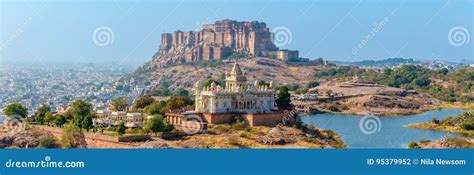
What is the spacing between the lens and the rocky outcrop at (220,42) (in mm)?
62562

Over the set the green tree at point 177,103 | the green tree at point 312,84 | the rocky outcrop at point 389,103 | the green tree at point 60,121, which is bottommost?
the green tree at point 60,121

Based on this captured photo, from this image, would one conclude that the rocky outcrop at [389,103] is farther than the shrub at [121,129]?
Yes

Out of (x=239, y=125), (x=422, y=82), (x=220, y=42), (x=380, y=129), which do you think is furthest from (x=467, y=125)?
(x=220, y=42)

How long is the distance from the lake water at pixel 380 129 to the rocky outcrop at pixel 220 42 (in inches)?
838

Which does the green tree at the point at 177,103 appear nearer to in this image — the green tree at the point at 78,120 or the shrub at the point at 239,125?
the shrub at the point at 239,125

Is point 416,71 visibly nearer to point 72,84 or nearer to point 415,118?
point 415,118

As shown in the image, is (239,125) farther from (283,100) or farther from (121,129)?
(121,129)

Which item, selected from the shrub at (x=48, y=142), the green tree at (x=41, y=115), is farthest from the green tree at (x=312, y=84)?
the shrub at (x=48, y=142)

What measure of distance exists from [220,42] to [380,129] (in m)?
32.3

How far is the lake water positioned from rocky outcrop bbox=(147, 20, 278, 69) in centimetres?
2129

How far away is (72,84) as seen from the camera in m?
58.2

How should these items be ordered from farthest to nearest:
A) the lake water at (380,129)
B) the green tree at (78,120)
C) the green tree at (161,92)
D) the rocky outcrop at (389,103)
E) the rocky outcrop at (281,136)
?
the green tree at (161,92) → the rocky outcrop at (389,103) → the lake water at (380,129) → the green tree at (78,120) → the rocky outcrop at (281,136)

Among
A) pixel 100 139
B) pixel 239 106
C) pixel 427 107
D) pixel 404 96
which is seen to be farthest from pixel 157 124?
pixel 404 96

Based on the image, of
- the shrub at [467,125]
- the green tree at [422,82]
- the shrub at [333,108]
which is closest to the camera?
the shrub at [467,125]
